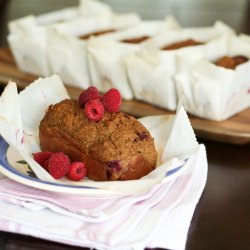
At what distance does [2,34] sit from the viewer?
1.62 m

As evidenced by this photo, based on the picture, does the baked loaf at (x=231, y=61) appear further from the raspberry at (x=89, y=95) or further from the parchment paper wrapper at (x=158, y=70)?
the raspberry at (x=89, y=95)

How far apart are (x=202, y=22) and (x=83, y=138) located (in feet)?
3.58

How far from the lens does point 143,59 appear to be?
113 centimetres

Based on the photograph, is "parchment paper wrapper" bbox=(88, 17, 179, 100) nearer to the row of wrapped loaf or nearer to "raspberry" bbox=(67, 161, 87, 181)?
the row of wrapped loaf

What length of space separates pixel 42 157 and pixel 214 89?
1.26 ft

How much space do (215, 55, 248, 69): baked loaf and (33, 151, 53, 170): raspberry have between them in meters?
0.46

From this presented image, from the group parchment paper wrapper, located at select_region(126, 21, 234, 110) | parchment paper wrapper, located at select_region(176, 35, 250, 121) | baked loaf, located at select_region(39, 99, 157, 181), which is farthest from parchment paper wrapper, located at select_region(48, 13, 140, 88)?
baked loaf, located at select_region(39, 99, 157, 181)

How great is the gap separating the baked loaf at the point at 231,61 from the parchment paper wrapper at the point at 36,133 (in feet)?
0.92

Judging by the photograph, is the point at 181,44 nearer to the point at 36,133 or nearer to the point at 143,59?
the point at 143,59

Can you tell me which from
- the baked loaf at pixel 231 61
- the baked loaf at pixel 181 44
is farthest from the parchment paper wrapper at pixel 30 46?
the baked loaf at pixel 231 61

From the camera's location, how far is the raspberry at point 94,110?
2.55 feet

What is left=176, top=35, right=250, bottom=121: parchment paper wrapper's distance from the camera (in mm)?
1039

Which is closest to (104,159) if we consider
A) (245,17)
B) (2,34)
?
(2,34)

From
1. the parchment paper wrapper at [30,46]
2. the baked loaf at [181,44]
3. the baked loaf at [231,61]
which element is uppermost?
the baked loaf at [231,61]
